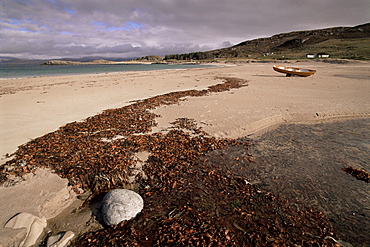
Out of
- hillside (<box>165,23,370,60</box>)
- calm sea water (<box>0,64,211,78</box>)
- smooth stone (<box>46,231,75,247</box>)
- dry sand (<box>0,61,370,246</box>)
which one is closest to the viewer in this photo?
smooth stone (<box>46,231,75,247</box>)

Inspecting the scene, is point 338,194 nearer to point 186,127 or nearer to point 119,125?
point 186,127

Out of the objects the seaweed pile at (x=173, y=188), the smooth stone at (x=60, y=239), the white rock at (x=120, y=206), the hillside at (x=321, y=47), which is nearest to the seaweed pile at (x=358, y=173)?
the seaweed pile at (x=173, y=188)

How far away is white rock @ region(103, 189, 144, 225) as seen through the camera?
3062mm

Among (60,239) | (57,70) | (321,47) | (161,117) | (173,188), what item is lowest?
(173,188)

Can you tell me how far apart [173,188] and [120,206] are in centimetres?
116

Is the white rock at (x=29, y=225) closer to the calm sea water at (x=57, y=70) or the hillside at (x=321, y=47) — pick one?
the calm sea water at (x=57, y=70)

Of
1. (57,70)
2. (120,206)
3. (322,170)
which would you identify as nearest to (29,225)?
(120,206)

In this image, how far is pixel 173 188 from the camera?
3.93 meters

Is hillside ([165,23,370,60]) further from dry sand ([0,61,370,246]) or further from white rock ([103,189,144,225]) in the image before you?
white rock ([103,189,144,225])

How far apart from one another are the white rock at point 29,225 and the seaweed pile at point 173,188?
2.14ft

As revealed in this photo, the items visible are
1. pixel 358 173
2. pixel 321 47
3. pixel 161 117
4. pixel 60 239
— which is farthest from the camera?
pixel 321 47

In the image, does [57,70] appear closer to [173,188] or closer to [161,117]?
[161,117]

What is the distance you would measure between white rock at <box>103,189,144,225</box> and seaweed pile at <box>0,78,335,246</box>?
11cm

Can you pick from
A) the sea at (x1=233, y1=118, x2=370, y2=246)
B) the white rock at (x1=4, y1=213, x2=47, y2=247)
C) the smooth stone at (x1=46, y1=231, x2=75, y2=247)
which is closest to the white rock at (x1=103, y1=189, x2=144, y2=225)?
the smooth stone at (x1=46, y1=231, x2=75, y2=247)
